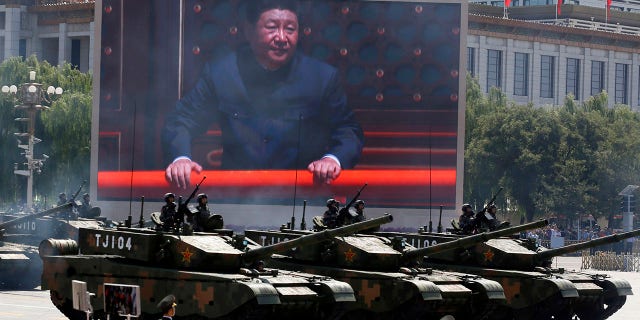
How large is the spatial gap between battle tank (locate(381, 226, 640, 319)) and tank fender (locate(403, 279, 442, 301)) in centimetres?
178

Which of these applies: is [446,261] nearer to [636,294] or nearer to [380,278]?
[380,278]

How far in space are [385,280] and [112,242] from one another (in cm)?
486

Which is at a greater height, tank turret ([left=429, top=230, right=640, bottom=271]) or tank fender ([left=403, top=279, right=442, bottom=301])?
tank turret ([left=429, top=230, right=640, bottom=271])

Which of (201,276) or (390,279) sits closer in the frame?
(201,276)

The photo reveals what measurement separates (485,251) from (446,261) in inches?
33.0

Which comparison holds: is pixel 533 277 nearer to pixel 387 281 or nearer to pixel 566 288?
pixel 566 288

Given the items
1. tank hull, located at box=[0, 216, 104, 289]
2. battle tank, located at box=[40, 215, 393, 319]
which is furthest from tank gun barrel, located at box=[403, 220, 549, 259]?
tank hull, located at box=[0, 216, 104, 289]

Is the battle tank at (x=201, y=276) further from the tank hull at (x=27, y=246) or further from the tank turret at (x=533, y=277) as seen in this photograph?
the tank hull at (x=27, y=246)

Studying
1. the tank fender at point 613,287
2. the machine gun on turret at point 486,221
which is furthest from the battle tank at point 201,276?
the tank fender at point 613,287

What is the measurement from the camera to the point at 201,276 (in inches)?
1067

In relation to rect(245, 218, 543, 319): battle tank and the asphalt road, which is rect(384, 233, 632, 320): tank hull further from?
the asphalt road

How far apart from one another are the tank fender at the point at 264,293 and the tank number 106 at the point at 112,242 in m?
2.82

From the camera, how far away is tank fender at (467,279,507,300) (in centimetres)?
3003

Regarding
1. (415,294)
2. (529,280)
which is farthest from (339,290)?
(529,280)
